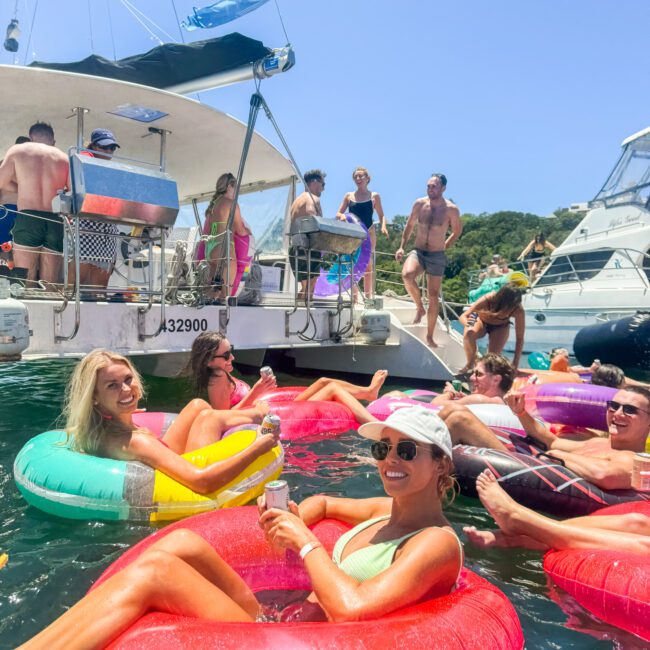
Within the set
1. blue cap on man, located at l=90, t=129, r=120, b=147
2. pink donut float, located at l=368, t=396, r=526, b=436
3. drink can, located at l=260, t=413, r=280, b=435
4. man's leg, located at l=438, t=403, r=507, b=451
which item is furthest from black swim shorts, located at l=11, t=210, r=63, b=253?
man's leg, located at l=438, t=403, r=507, b=451

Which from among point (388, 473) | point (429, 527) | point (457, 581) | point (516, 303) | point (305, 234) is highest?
point (305, 234)

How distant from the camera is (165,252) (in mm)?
8500

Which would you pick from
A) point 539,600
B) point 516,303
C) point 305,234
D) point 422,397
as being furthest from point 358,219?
point 539,600

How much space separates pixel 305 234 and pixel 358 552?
5498mm

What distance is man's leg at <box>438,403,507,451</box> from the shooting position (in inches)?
178

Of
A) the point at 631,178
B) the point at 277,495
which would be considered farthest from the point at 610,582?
the point at 631,178

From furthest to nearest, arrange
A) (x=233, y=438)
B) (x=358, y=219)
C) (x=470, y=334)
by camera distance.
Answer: (x=358, y=219) < (x=470, y=334) < (x=233, y=438)

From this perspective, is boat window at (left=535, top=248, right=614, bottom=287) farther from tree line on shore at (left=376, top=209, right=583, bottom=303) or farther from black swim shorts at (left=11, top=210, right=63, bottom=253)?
tree line on shore at (left=376, top=209, right=583, bottom=303)

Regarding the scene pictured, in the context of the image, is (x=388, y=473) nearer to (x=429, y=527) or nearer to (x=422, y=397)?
(x=429, y=527)

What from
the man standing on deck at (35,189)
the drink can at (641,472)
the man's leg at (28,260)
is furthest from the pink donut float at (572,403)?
the man's leg at (28,260)

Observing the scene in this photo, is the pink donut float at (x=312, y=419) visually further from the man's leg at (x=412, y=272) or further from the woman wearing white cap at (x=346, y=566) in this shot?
the man's leg at (x=412, y=272)

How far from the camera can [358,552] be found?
2.40 metres

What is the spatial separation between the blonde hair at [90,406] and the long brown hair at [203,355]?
1173mm

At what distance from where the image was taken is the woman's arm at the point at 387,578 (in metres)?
2.08
